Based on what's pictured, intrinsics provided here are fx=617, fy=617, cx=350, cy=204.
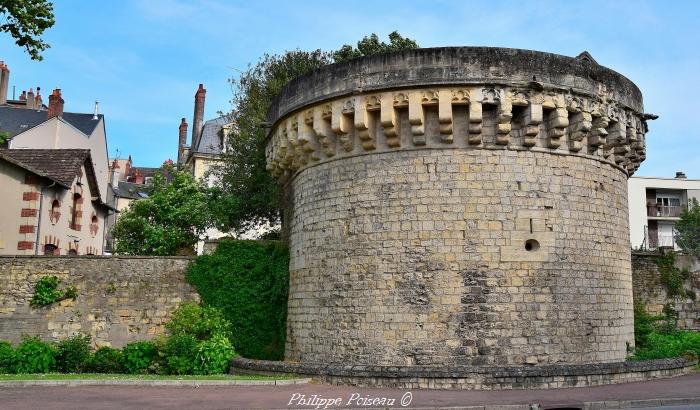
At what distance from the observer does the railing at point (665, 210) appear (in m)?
42.4

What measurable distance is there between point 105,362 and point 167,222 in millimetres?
9639

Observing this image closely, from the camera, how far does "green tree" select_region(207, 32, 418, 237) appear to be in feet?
65.6

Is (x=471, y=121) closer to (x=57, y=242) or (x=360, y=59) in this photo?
(x=360, y=59)

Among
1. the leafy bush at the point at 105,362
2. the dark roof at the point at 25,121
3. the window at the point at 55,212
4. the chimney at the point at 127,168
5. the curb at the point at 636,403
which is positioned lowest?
the leafy bush at the point at 105,362

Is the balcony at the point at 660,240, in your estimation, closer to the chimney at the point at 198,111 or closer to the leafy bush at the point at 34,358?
the chimney at the point at 198,111

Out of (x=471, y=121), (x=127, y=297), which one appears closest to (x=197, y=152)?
(x=127, y=297)

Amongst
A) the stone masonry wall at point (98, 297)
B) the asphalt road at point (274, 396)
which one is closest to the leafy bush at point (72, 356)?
the stone masonry wall at point (98, 297)

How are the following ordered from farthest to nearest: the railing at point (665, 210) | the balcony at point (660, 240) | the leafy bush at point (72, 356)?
the railing at point (665, 210), the balcony at point (660, 240), the leafy bush at point (72, 356)

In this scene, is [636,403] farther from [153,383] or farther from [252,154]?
[252,154]

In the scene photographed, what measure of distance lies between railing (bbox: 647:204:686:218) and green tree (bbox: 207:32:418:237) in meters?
29.5

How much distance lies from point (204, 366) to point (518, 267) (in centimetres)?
684

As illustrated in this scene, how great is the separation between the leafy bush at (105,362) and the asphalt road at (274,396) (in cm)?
371

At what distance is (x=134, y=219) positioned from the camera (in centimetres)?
2294

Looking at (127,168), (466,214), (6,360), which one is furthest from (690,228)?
(127,168)
